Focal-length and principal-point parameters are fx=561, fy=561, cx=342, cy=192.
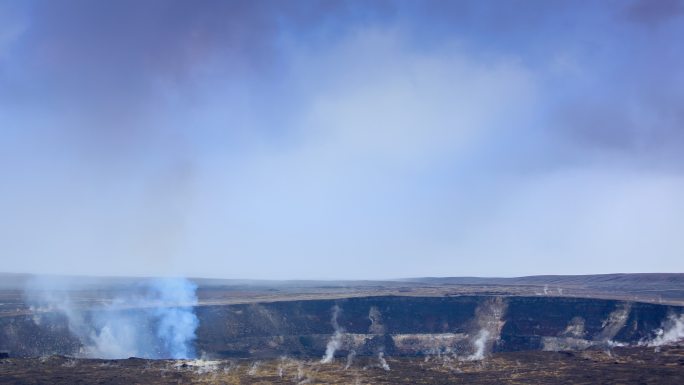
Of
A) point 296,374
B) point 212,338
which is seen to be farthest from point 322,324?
point 296,374

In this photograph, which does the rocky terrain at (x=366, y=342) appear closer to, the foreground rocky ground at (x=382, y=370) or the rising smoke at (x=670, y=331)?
the foreground rocky ground at (x=382, y=370)

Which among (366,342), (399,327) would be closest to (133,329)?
(366,342)

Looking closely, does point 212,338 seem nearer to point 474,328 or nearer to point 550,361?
point 474,328

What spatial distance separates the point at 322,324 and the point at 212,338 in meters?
18.7

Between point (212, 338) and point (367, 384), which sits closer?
point (367, 384)

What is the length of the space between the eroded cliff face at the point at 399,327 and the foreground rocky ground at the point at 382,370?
14628mm

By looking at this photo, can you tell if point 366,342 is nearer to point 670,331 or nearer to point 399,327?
point 399,327

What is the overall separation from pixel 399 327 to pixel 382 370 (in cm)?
3399

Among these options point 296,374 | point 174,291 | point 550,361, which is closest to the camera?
point 296,374

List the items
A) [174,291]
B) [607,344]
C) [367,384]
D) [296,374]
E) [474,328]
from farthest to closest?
[174,291] < [474,328] < [607,344] < [296,374] < [367,384]

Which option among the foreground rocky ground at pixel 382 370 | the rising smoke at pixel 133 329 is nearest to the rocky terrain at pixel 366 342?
the foreground rocky ground at pixel 382 370

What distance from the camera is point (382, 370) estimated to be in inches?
2395

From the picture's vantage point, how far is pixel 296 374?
5894 centimetres

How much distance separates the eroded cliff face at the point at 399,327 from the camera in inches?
3253
